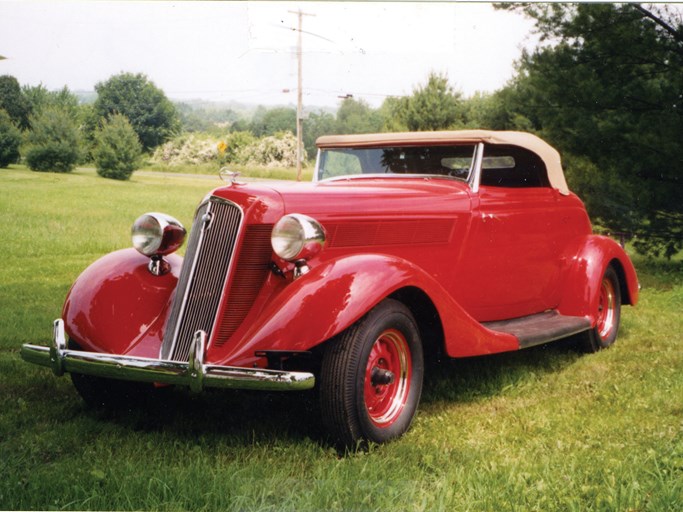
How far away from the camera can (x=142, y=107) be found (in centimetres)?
530

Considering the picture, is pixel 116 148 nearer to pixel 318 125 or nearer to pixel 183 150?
pixel 183 150

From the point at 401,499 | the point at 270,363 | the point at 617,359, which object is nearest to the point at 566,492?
the point at 401,499

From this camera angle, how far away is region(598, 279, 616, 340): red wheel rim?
5320 mm

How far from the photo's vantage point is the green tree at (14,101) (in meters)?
4.55

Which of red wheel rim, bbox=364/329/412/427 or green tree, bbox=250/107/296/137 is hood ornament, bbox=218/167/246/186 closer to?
red wheel rim, bbox=364/329/412/427

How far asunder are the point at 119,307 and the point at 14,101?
1.99m

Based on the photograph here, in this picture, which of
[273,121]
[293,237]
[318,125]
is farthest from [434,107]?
[293,237]

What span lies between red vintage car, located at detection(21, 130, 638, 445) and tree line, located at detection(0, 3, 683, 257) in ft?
4.51

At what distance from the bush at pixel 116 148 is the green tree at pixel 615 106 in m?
3.17

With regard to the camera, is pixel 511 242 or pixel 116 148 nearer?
pixel 511 242

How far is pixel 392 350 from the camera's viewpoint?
3336 mm

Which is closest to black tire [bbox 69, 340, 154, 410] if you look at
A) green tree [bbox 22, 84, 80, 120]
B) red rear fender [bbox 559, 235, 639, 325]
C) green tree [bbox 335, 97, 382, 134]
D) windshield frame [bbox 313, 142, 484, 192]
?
windshield frame [bbox 313, 142, 484, 192]

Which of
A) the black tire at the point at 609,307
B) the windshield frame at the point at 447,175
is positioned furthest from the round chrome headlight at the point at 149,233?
the black tire at the point at 609,307

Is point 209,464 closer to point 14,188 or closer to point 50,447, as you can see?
point 50,447
